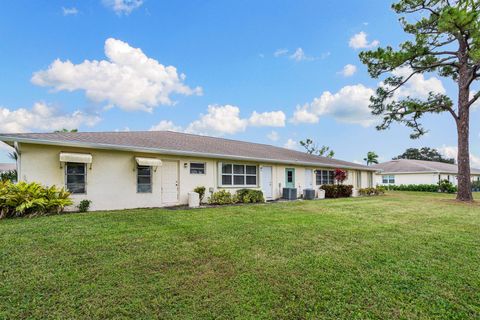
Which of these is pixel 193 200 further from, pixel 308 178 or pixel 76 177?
pixel 308 178

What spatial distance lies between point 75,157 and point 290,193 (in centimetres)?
1122

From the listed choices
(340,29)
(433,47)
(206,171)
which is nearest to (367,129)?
(433,47)

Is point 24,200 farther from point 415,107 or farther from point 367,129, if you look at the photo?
point 367,129

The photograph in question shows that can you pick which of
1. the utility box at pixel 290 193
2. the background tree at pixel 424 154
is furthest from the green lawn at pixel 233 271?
the background tree at pixel 424 154

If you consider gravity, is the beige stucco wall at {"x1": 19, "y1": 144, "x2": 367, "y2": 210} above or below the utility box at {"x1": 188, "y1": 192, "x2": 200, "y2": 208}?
above

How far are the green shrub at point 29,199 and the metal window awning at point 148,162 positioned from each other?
104 inches

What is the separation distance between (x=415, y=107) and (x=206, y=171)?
15005 millimetres

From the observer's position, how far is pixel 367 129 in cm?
2211

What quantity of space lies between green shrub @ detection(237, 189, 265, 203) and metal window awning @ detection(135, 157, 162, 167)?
14.9ft

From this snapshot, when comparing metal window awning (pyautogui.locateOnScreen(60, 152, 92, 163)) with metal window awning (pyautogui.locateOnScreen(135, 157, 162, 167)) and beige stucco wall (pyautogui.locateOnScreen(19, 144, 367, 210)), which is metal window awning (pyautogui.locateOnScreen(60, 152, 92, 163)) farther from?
metal window awning (pyautogui.locateOnScreen(135, 157, 162, 167))

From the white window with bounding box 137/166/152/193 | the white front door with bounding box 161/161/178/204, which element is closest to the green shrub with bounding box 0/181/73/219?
the white window with bounding box 137/166/152/193

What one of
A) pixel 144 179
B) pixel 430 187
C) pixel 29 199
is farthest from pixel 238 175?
pixel 430 187

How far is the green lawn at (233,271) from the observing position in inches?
122

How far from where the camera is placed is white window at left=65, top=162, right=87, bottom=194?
9.34 m
